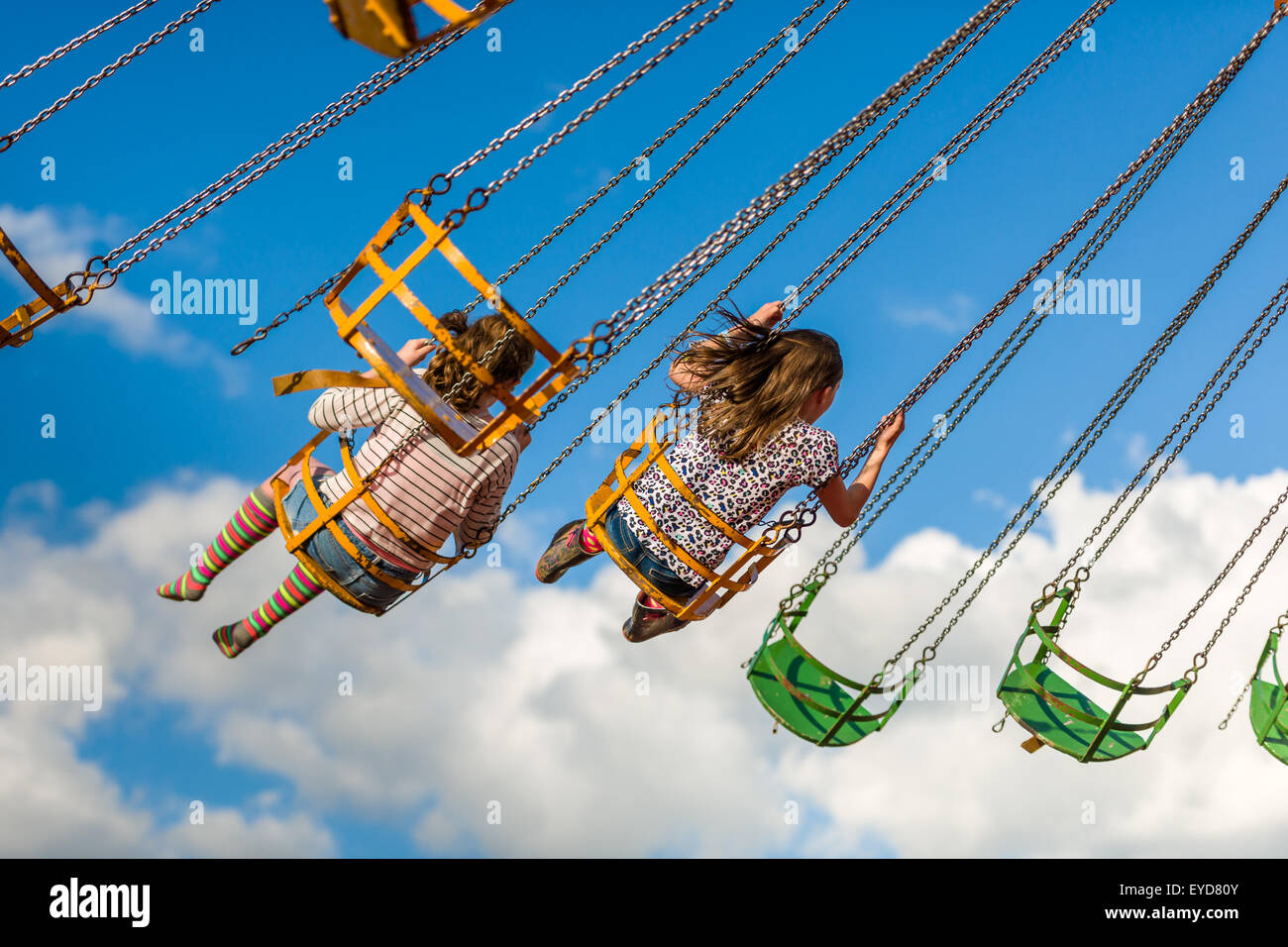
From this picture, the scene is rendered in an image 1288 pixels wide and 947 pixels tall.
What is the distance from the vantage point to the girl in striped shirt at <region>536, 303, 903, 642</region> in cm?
Answer: 615

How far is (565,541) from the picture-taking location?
6781 millimetres

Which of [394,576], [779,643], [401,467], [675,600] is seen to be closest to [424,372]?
[401,467]

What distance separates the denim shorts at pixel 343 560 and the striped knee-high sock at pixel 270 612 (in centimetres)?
17

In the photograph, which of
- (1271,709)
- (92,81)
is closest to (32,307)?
(92,81)

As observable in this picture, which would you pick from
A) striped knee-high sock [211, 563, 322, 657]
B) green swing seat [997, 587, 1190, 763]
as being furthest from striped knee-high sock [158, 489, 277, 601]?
green swing seat [997, 587, 1190, 763]

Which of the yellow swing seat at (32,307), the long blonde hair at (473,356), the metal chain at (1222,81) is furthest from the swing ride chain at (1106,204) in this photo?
the yellow swing seat at (32,307)

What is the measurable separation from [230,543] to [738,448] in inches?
94.9

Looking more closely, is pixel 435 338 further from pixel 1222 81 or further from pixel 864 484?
pixel 1222 81

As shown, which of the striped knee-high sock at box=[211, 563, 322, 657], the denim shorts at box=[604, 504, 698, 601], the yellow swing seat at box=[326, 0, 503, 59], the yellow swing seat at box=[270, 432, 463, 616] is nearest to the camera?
the yellow swing seat at box=[326, 0, 503, 59]

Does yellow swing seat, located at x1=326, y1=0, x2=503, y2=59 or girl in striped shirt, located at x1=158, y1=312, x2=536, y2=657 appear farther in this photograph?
girl in striped shirt, located at x1=158, y1=312, x2=536, y2=657

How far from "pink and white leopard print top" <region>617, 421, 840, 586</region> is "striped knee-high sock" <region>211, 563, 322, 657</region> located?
4.87 feet

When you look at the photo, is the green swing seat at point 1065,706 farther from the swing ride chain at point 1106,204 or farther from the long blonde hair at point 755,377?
the long blonde hair at point 755,377

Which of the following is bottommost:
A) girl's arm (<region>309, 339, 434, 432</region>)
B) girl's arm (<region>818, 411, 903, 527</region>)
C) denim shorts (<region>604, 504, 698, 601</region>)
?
denim shorts (<region>604, 504, 698, 601</region>)

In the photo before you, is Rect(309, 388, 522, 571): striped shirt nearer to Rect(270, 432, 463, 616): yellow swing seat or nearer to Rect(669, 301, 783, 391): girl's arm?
Rect(270, 432, 463, 616): yellow swing seat
